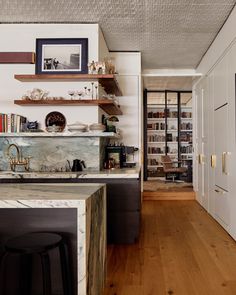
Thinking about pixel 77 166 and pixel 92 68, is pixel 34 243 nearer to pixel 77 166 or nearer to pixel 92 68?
pixel 77 166

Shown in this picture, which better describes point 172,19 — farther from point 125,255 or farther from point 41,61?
point 125,255

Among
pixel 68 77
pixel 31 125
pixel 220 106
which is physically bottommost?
pixel 31 125

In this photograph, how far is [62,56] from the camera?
4.32 m

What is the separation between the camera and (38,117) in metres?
4.37

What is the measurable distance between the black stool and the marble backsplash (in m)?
2.30

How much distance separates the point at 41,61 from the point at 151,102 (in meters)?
7.24

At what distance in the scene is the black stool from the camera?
1688 mm

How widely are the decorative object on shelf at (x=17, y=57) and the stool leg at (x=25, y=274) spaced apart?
299 cm

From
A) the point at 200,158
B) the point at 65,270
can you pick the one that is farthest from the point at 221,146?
the point at 65,270

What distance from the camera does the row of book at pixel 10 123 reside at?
419 cm

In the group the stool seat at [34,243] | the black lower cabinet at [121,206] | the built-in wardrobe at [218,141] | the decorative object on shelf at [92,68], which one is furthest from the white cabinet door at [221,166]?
the stool seat at [34,243]

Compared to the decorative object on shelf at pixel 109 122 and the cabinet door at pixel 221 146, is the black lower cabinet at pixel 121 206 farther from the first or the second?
the cabinet door at pixel 221 146

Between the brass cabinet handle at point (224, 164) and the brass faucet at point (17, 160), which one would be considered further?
the brass cabinet handle at point (224, 164)

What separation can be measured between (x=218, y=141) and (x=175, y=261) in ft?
7.19
